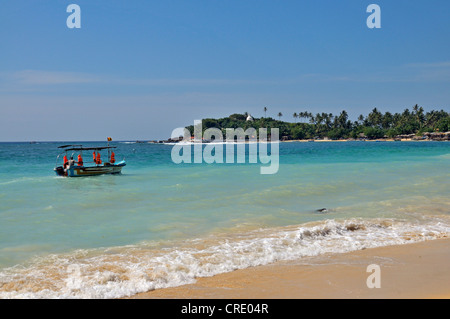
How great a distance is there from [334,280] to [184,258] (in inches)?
119

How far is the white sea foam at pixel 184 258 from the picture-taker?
6.31 meters

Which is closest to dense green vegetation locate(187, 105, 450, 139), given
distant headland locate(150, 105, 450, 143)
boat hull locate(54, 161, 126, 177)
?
distant headland locate(150, 105, 450, 143)

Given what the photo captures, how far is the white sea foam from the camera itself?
20.7ft

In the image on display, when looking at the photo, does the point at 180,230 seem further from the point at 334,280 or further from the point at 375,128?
the point at 375,128

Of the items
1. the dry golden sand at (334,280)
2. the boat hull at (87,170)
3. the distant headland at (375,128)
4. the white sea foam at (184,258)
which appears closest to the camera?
the dry golden sand at (334,280)

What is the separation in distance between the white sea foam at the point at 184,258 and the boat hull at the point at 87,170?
68.0 ft

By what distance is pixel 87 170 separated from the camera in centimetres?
2870

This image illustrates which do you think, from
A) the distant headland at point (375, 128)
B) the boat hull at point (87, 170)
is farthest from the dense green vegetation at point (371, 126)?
the boat hull at point (87, 170)

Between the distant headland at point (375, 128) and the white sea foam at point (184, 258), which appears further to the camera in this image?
the distant headland at point (375, 128)

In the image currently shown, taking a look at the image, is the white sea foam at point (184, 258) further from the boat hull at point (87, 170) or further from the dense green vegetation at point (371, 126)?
the dense green vegetation at point (371, 126)

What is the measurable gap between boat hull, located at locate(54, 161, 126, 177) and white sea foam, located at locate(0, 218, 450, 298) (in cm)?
2073

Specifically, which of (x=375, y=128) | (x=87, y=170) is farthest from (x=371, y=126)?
(x=87, y=170)

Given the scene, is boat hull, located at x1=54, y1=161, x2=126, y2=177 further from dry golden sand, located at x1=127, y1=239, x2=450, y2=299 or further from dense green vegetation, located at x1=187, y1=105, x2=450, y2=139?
dense green vegetation, located at x1=187, y1=105, x2=450, y2=139

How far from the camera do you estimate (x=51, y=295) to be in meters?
5.95
